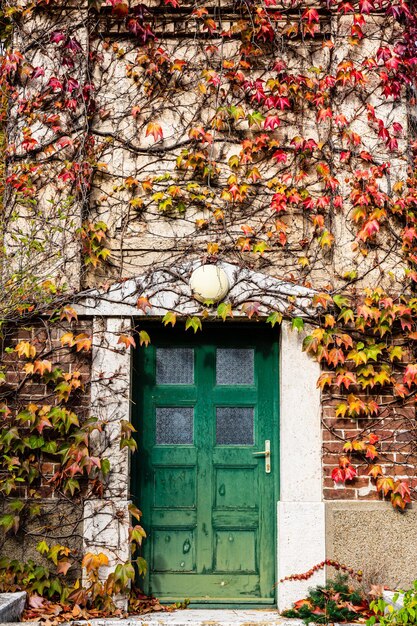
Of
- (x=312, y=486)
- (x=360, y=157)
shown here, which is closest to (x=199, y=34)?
(x=360, y=157)

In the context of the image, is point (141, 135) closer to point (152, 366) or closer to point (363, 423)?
point (152, 366)

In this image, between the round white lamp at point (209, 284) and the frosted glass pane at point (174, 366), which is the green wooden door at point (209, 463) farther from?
the round white lamp at point (209, 284)

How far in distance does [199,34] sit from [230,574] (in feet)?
14.3

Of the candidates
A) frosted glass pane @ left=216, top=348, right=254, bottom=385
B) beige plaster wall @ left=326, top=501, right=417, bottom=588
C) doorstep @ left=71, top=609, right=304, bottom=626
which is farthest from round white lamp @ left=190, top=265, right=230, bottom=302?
doorstep @ left=71, top=609, right=304, bottom=626

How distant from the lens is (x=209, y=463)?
19.5 ft

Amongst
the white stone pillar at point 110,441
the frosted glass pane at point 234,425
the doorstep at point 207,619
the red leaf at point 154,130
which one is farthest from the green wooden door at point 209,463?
the red leaf at point 154,130

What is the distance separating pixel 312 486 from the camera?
5.67 m

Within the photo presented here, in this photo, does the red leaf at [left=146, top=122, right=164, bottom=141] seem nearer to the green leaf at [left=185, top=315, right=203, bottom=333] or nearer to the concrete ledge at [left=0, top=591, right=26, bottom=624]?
the green leaf at [left=185, top=315, right=203, bottom=333]

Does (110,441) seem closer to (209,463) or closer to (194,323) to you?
(209,463)

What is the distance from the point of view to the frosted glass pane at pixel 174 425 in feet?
19.7

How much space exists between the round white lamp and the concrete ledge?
8.11ft

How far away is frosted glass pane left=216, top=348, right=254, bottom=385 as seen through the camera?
6.09m

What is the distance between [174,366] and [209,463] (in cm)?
82

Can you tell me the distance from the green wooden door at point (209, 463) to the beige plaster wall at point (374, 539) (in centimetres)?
52
